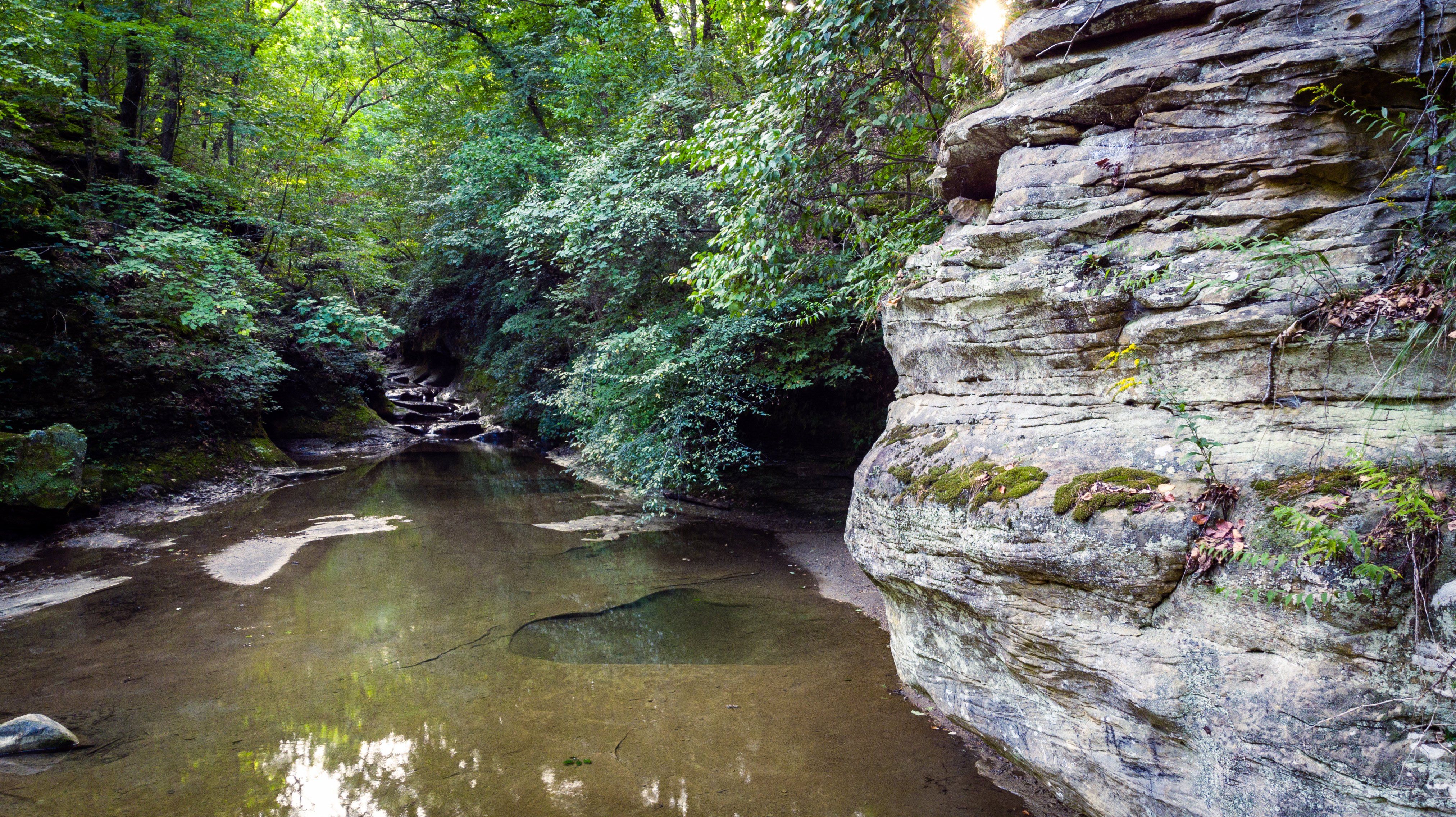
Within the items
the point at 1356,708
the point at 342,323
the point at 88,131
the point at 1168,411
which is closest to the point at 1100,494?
the point at 1168,411

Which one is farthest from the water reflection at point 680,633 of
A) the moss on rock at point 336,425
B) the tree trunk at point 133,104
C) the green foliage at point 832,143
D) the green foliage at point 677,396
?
the moss on rock at point 336,425

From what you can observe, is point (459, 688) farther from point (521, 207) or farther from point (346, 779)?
point (521, 207)

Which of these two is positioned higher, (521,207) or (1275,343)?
(521,207)

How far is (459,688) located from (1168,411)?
541 cm

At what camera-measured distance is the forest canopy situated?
270 inches

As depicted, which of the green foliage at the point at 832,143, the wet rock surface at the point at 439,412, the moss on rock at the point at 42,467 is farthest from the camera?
the wet rock surface at the point at 439,412

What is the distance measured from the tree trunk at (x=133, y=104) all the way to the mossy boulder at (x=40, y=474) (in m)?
5.73

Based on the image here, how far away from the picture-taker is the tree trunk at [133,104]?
40.5 ft

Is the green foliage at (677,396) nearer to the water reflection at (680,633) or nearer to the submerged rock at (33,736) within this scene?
the water reflection at (680,633)

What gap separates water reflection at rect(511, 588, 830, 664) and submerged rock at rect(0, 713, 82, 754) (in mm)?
2974

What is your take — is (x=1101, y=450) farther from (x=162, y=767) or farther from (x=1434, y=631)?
(x=162, y=767)

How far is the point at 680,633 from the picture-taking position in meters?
6.64

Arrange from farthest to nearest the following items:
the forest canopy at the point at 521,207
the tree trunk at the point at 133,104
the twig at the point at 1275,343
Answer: the tree trunk at the point at 133,104, the forest canopy at the point at 521,207, the twig at the point at 1275,343

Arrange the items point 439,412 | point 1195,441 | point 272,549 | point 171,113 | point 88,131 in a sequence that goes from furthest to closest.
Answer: point 439,412
point 171,113
point 88,131
point 272,549
point 1195,441
